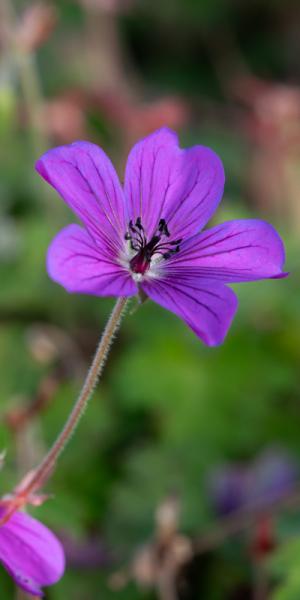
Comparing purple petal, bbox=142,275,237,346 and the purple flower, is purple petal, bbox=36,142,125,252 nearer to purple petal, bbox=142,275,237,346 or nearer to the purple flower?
the purple flower

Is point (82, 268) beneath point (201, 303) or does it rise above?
above

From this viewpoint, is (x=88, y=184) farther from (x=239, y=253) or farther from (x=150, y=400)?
(x=150, y=400)

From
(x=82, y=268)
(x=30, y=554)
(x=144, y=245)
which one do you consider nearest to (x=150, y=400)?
(x=144, y=245)

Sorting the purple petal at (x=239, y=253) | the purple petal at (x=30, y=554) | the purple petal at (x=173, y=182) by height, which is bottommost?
the purple petal at (x=30, y=554)

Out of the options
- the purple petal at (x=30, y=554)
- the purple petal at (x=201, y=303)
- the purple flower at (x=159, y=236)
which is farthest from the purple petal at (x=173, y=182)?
the purple petal at (x=30, y=554)

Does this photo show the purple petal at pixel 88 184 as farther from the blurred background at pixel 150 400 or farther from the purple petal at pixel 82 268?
the blurred background at pixel 150 400

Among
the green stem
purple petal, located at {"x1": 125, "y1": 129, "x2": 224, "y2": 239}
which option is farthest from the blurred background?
purple petal, located at {"x1": 125, "y1": 129, "x2": 224, "y2": 239}

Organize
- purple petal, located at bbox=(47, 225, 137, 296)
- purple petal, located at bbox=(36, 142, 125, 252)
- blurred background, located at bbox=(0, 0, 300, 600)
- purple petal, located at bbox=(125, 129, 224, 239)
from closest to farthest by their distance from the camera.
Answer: purple petal, located at bbox=(47, 225, 137, 296)
purple petal, located at bbox=(36, 142, 125, 252)
purple petal, located at bbox=(125, 129, 224, 239)
blurred background, located at bbox=(0, 0, 300, 600)

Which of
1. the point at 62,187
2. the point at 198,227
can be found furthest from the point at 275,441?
the point at 62,187
